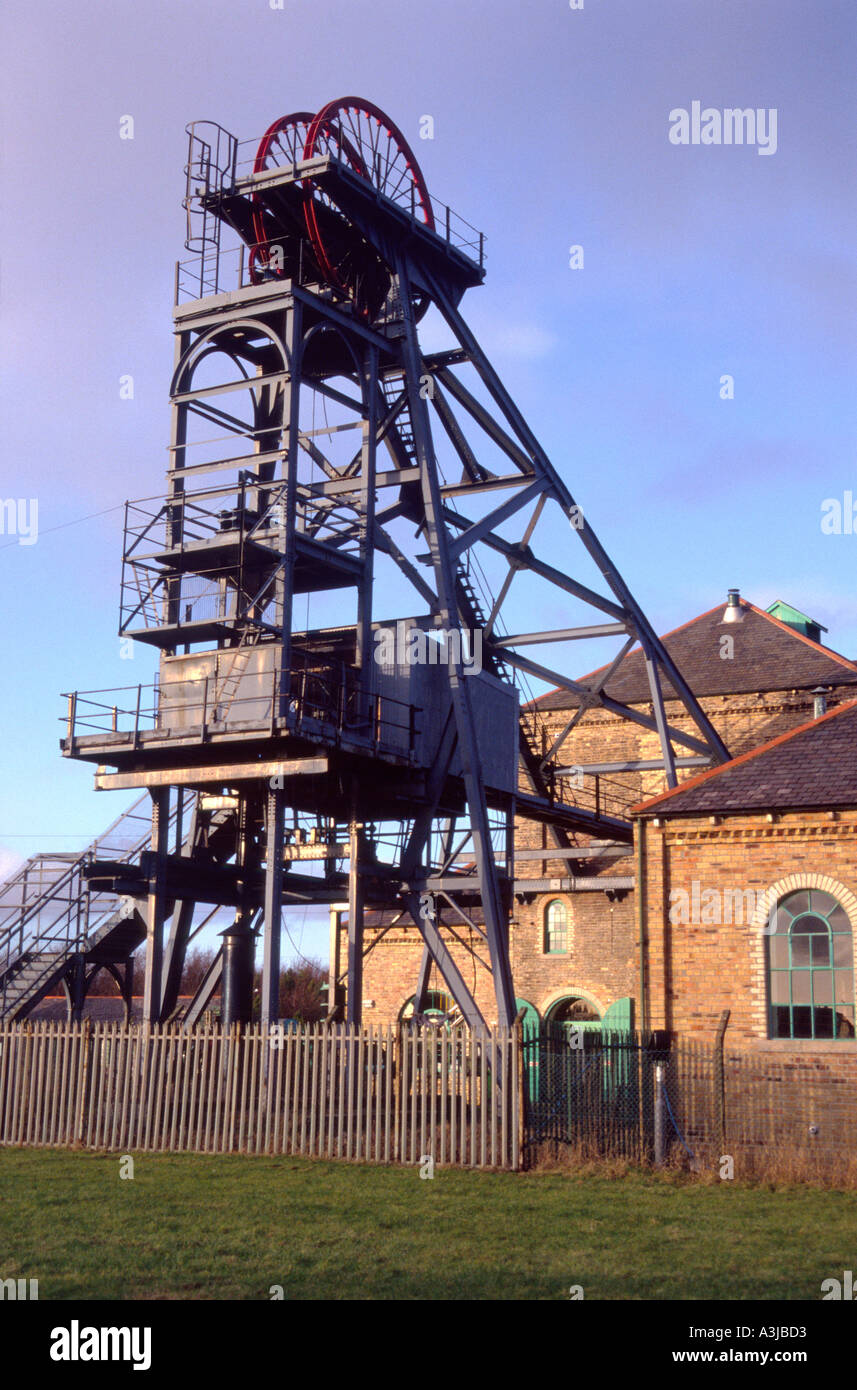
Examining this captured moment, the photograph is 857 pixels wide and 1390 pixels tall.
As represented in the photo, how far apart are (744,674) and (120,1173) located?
86.3 ft

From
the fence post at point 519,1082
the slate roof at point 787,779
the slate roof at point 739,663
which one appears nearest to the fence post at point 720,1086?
the fence post at point 519,1082

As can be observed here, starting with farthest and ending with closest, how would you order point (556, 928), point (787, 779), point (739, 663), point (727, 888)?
1. point (739, 663)
2. point (556, 928)
3. point (787, 779)
4. point (727, 888)

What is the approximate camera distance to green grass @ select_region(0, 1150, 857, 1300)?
9.62m

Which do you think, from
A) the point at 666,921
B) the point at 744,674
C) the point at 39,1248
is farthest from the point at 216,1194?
the point at 744,674

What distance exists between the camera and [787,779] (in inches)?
754

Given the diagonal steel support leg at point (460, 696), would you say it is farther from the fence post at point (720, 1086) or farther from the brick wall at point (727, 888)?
the fence post at point (720, 1086)

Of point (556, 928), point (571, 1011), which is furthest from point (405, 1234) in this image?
point (556, 928)

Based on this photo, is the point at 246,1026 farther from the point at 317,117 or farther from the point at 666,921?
the point at 317,117

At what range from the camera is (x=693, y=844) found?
19.2 meters

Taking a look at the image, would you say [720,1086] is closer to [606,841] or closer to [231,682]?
[231,682]

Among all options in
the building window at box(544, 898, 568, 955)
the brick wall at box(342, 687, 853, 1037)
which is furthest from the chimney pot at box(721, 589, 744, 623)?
the building window at box(544, 898, 568, 955)

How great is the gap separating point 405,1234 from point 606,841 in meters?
25.5

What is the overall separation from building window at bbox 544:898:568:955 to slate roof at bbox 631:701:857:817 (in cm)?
1666

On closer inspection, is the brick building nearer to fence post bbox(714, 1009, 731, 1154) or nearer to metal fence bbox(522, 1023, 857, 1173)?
metal fence bbox(522, 1023, 857, 1173)
